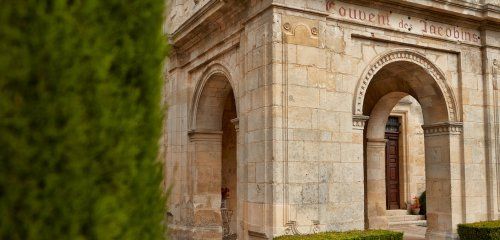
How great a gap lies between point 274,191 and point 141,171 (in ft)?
16.7

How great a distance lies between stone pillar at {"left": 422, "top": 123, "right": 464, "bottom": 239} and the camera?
9.13 meters

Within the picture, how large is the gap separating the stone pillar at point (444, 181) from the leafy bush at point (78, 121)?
8035 mm

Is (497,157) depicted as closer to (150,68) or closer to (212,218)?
(212,218)

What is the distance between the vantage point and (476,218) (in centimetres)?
929

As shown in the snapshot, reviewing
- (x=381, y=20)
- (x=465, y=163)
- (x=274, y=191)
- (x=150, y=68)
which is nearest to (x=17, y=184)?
(x=150, y=68)

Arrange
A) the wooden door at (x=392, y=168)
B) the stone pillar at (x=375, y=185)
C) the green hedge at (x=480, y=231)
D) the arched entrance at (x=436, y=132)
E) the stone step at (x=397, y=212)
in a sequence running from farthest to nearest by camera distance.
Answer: the wooden door at (x=392, y=168) → the stone step at (x=397, y=212) → the stone pillar at (x=375, y=185) → the arched entrance at (x=436, y=132) → the green hedge at (x=480, y=231)

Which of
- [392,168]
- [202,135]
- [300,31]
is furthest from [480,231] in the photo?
[392,168]

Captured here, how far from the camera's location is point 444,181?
365 inches

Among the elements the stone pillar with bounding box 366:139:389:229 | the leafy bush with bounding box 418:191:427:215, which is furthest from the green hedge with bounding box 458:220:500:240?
the leafy bush with bounding box 418:191:427:215

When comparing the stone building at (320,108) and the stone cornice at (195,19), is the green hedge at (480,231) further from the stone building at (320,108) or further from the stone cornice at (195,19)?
the stone cornice at (195,19)

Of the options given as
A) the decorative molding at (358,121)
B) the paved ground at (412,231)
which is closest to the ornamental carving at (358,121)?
the decorative molding at (358,121)

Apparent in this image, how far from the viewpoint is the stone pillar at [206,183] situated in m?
10.8

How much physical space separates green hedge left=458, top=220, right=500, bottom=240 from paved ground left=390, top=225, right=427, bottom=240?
311 centimetres

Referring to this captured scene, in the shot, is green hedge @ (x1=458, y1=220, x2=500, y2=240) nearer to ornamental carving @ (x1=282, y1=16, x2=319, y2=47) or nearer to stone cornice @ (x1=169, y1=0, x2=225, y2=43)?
ornamental carving @ (x1=282, y1=16, x2=319, y2=47)
